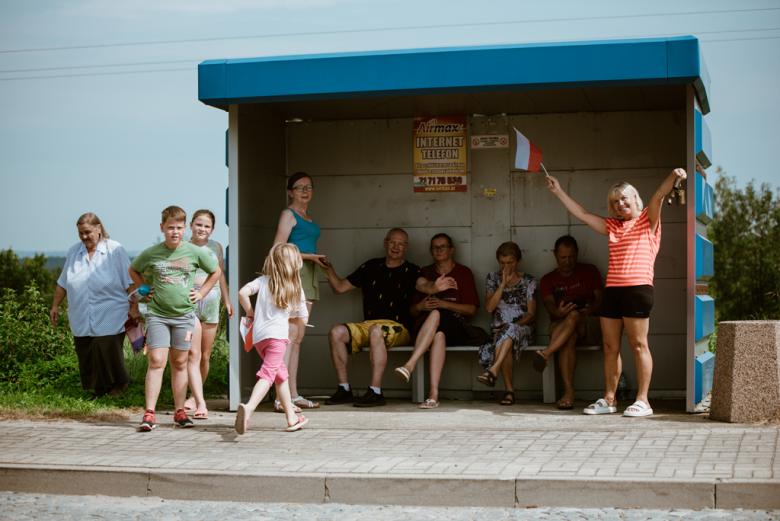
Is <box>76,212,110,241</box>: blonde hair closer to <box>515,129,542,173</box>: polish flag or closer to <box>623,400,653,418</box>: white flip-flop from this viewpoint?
<box>515,129,542,173</box>: polish flag

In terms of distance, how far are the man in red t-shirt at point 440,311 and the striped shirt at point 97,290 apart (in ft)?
9.07

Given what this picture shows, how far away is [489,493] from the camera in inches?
169

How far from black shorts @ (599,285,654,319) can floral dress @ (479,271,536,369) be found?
1176 millimetres

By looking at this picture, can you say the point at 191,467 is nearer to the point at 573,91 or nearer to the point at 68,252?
the point at 68,252

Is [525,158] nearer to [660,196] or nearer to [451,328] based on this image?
[660,196]

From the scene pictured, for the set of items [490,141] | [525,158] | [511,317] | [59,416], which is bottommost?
[59,416]

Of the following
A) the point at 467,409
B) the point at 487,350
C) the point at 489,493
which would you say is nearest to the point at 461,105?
the point at 487,350

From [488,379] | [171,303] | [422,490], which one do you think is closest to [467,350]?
[488,379]

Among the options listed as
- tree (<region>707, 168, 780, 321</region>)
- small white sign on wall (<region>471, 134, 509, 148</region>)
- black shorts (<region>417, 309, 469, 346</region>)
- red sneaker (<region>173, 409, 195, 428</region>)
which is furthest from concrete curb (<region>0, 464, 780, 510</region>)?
tree (<region>707, 168, 780, 321</region>)

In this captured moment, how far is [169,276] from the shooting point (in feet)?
20.7

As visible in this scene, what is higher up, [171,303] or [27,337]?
[171,303]

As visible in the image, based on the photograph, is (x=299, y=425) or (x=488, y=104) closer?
(x=299, y=425)

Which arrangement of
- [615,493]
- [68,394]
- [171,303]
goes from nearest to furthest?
[615,493] → [171,303] → [68,394]

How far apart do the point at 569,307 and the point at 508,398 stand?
102 centimetres
